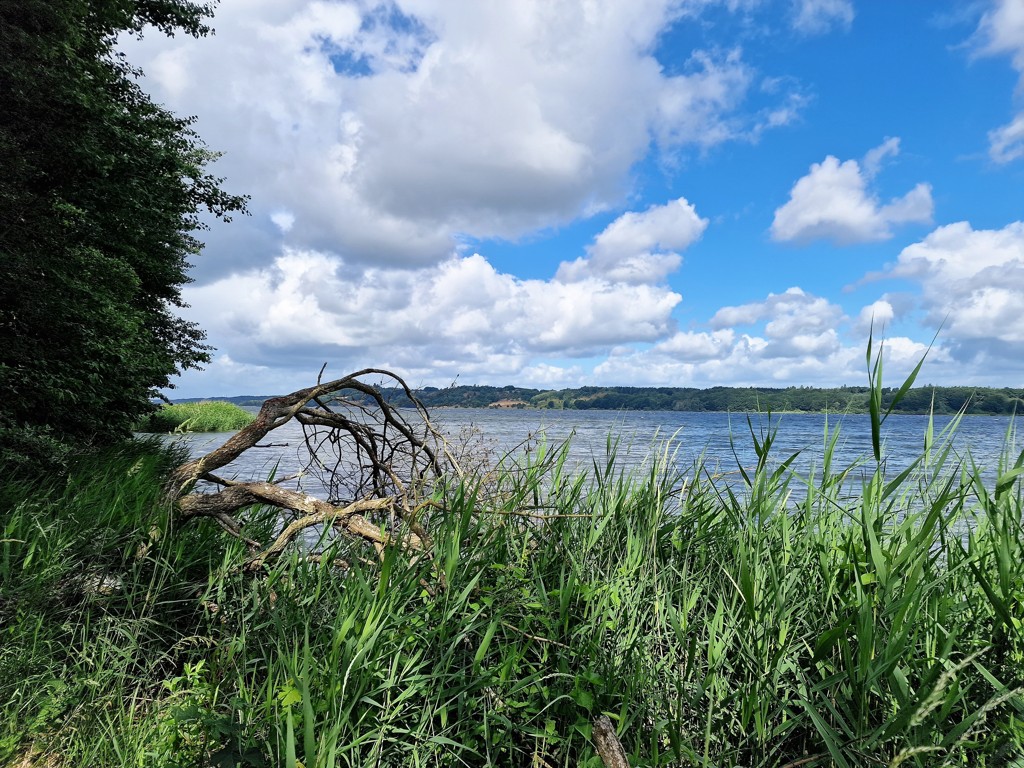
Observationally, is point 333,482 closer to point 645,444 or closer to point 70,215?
point 645,444

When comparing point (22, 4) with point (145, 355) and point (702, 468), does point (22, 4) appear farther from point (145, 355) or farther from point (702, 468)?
point (702, 468)

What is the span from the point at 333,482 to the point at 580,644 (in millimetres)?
3522

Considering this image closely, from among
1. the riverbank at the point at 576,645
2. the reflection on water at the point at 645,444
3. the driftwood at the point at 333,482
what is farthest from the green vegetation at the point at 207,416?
the riverbank at the point at 576,645

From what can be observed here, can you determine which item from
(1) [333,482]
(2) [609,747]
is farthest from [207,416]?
(2) [609,747]

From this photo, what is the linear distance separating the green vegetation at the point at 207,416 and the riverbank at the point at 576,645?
28.1m

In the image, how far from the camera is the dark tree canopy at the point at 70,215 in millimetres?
7871

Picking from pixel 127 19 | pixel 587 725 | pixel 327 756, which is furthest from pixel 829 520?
pixel 127 19

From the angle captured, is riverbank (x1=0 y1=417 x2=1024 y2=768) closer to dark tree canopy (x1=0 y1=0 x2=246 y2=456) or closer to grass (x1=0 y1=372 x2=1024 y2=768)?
grass (x1=0 y1=372 x2=1024 y2=768)

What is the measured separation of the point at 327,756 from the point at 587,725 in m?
1.05

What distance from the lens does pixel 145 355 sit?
1081 cm

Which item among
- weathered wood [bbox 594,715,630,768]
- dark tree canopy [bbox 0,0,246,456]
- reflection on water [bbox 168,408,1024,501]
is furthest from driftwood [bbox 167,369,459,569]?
dark tree canopy [bbox 0,0,246,456]

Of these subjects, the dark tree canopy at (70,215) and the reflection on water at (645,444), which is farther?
the dark tree canopy at (70,215)

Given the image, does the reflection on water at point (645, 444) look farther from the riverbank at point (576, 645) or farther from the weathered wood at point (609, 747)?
the weathered wood at point (609, 747)

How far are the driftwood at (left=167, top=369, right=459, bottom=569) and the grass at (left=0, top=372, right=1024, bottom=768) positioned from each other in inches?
12.5
